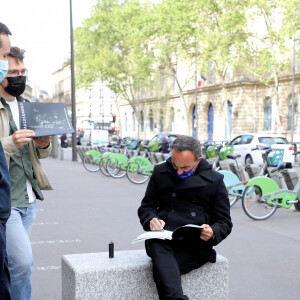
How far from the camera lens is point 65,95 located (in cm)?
11212

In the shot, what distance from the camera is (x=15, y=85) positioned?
298 centimetres

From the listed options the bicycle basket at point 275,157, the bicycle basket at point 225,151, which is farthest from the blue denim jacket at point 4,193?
the bicycle basket at point 225,151

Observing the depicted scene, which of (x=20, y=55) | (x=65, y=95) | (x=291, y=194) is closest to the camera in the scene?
(x=20, y=55)

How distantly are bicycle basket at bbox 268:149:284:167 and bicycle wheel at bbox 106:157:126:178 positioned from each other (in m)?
6.77

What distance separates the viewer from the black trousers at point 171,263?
10.1 ft

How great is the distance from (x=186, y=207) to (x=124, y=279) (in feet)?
2.10

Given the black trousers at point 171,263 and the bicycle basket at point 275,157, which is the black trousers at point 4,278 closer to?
the black trousers at point 171,263

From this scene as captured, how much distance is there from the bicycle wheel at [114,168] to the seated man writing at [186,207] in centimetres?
1195

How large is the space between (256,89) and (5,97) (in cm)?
3800

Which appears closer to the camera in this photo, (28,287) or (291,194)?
(28,287)

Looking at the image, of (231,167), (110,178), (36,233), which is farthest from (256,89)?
(36,233)

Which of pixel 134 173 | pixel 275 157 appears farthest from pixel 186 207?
pixel 134 173

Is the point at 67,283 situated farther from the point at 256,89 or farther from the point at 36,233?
the point at 256,89

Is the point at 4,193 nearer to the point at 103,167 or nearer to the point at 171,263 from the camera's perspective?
the point at 171,263
